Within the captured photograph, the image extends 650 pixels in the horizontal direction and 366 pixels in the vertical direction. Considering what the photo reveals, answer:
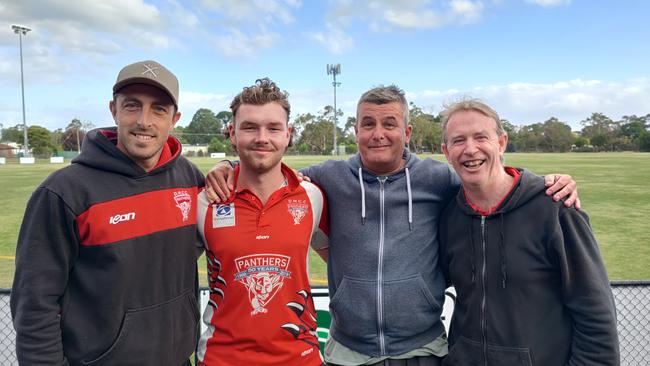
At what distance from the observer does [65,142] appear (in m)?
97.4

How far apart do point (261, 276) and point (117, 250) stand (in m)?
0.74

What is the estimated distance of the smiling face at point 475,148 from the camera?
8.11 feet

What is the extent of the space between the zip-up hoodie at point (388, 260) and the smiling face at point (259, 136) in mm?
511

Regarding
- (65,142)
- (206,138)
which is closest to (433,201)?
(65,142)

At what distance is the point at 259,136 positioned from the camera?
263cm

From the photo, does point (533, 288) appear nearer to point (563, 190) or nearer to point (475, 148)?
point (563, 190)

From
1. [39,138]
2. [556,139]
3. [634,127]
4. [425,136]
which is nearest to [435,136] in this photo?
[425,136]

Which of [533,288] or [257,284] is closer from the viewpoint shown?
[533,288]

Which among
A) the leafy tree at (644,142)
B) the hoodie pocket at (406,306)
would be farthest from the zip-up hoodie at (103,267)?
the leafy tree at (644,142)

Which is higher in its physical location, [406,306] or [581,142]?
[581,142]

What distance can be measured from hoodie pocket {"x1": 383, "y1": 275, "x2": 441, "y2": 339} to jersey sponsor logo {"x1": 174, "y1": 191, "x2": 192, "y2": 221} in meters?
1.18

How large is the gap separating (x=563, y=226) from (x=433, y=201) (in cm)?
73

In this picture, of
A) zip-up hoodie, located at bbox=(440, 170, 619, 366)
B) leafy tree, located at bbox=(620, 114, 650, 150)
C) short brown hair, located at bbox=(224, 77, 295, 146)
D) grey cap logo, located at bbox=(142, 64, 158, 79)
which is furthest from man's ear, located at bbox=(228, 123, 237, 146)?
leafy tree, located at bbox=(620, 114, 650, 150)

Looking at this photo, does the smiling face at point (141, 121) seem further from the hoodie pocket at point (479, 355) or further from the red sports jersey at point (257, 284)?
the hoodie pocket at point (479, 355)
